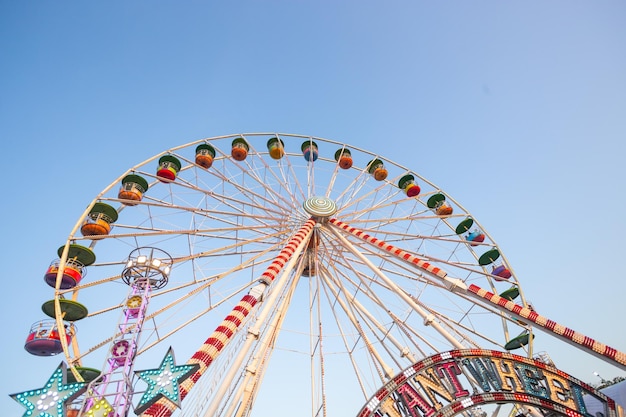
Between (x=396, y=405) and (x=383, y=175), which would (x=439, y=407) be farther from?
(x=383, y=175)

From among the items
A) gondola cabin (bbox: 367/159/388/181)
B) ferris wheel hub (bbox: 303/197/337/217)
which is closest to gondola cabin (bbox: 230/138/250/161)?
ferris wheel hub (bbox: 303/197/337/217)

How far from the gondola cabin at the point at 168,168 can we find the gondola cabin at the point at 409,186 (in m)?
9.61

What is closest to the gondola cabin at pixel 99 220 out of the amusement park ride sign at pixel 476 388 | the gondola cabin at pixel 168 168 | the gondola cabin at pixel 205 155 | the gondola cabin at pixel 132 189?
the gondola cabin at pixel 132 189

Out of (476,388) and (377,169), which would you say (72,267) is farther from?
(377,169)

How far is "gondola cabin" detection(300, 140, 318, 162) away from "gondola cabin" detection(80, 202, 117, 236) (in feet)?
27.6

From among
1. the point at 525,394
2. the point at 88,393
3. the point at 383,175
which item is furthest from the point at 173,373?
the point at 383,175

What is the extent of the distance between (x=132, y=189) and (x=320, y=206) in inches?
261

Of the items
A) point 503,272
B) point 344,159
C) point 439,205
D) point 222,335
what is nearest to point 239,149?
point 344,159

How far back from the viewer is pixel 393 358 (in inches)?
528

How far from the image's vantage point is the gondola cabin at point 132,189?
44.6 ft

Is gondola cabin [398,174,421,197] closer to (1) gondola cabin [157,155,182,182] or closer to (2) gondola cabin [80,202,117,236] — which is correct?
(1) gondola cabin [157,155,182,182]

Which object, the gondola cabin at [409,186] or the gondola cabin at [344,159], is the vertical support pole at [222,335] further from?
the gondola cabin at [409,186]

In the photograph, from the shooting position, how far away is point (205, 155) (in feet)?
51.0

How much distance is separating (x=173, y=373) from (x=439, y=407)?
5283mm
